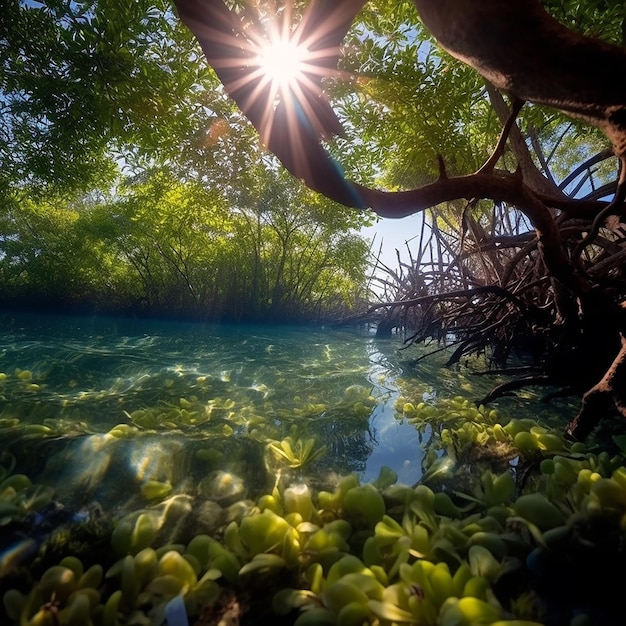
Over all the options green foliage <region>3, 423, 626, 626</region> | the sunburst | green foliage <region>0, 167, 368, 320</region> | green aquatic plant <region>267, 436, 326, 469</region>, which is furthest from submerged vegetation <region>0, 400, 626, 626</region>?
green foliage <region>0, 167, 368, 320</region>

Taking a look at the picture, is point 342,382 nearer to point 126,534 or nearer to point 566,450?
point 566,450

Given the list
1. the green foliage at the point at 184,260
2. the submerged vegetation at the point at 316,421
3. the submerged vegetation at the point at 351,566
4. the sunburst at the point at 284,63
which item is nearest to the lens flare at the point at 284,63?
the sunburst at the point at 284,63

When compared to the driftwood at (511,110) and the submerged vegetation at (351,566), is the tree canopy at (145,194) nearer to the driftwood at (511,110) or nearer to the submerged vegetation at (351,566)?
the driftwood at (511,110)

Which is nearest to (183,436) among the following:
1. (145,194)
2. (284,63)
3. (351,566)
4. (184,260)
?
(351,566)

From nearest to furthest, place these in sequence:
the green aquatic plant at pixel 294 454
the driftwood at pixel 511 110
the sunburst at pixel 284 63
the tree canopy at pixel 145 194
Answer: the driftwood at pixel 511 110 < the green aquatic plant at pixel 294 454 < the sunburst at pixel 284 63 < the tree canopy at pixel 145 194

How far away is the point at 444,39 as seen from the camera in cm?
105

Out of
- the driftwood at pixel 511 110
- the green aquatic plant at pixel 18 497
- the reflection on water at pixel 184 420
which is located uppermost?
the driftwood at pixel 511 110

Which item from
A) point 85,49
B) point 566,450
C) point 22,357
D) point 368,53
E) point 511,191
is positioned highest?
point 368,53

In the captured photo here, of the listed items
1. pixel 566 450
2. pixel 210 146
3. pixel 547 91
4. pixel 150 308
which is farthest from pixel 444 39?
pixel 150 308

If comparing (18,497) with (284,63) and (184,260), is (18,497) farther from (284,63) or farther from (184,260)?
(184,260)

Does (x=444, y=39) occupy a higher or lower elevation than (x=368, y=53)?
lower

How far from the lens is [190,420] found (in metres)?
1.70

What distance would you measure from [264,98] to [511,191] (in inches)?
48.1

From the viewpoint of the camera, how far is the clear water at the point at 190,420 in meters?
1.13
